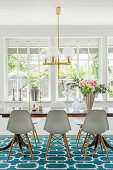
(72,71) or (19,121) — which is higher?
(72,71)

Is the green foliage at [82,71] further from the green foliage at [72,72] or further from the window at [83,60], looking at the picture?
the green foliage at [72,72]

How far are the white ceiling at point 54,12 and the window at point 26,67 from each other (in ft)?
2.07

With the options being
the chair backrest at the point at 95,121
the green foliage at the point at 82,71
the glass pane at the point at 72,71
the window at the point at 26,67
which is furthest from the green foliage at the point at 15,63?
the chair backrest at the point at 95,121

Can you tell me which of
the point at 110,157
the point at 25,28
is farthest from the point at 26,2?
the point at 110,157

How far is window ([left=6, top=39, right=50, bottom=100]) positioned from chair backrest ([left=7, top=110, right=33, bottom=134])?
2.03 metres

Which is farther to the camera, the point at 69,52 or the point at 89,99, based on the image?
the point at 89,99

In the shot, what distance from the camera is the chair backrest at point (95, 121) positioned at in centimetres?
327

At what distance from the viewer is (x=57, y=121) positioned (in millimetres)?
3291

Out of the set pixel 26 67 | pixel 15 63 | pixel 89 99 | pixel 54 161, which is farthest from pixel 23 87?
pixel 54 161

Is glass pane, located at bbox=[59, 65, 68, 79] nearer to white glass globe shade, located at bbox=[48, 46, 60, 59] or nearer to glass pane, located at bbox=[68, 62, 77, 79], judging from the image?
glass pane, located at bbox=[68, 62, 77, 79]

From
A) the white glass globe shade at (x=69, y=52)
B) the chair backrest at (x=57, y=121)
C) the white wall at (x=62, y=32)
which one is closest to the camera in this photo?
the chair backrest at (x=57, y=121)

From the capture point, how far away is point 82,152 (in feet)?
12.3

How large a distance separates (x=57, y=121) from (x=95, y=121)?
1.96ft

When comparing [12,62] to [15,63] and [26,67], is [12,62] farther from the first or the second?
[26,67]
